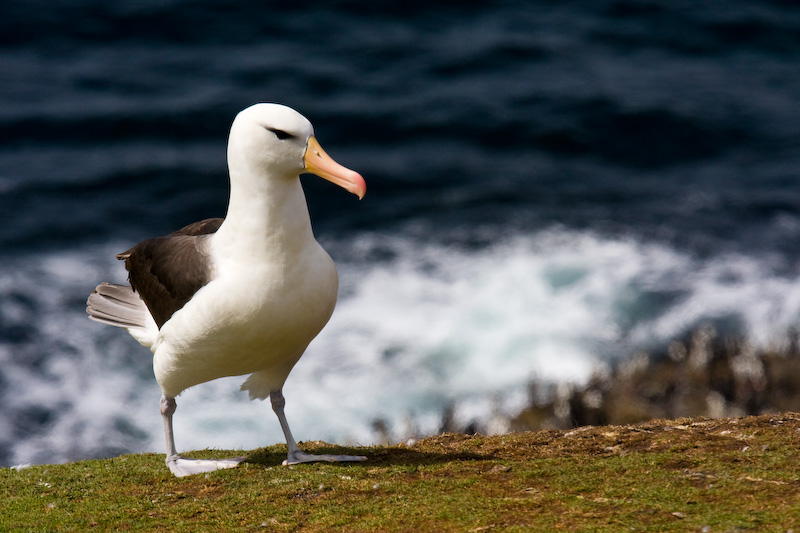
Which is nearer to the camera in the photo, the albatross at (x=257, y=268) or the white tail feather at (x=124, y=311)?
the albatross at (x=257, y=268)

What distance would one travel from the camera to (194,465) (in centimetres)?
779

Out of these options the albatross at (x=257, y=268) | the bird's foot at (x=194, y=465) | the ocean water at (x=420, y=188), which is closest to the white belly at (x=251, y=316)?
the albatross at (x=257, y=268)

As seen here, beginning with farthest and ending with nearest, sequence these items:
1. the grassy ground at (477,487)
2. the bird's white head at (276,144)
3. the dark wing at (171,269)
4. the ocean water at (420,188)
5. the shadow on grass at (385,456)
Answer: the ocean water at (420,188) → the shadow on grass at (385,456) → the dark wing at (171,269) → the bird's white head at (276,144) → the grassy ground at (477,487)

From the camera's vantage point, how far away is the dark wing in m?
7.00

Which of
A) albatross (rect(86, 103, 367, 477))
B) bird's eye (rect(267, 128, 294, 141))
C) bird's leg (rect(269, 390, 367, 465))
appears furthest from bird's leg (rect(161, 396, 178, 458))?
bird's eye (rect(267, 128, 294, 141))

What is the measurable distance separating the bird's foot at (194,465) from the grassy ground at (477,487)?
0.09m

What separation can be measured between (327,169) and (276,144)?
41 cm

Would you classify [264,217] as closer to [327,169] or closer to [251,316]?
[327,169]

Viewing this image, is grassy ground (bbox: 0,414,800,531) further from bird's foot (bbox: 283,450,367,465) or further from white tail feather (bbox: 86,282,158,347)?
white tail feather (bbox: 86,282,158,347)

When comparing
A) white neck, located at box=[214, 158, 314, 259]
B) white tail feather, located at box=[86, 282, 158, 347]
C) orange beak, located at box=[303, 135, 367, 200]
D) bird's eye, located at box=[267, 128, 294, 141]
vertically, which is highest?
bird's eye, located at box=[267, 128, 294, 141]

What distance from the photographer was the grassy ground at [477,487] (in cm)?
568

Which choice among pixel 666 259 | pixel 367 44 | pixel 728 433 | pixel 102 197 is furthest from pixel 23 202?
pixel 728 433

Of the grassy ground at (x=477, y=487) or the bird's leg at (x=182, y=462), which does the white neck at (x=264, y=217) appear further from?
the bird's leg at (x=182, y=462)

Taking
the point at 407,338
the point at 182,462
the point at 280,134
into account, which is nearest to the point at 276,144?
the point at 280,134
